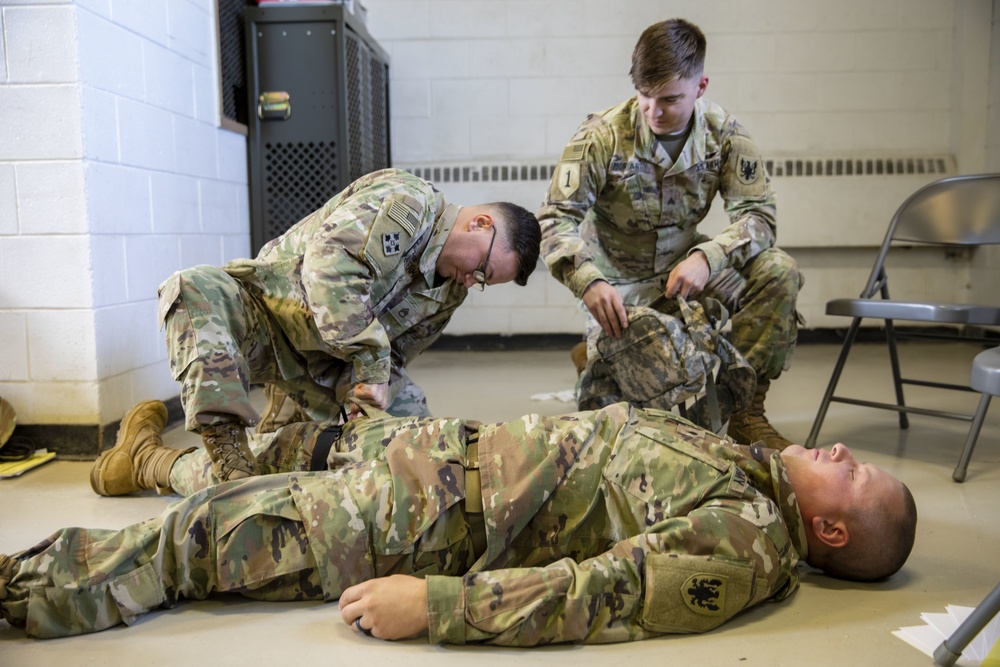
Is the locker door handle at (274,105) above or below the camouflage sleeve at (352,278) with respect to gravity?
above

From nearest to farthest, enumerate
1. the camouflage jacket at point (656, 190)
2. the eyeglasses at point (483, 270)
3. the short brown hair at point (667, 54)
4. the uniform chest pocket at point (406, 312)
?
the eyeglasses at point (483, 270) → the uniform chest pocket at point (406, 312) → the short brown hair at point (667, 54) → the camouflage jacket at point (656, 190)

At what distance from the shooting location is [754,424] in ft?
8.14

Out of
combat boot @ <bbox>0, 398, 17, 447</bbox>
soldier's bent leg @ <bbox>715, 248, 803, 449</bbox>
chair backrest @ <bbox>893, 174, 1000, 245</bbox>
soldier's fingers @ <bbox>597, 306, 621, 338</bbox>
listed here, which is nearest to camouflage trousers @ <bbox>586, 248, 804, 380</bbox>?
soldier's bent leg @ <bbox>715, 248, 803, 449</bbox>

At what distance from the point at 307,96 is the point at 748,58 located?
7.78ft

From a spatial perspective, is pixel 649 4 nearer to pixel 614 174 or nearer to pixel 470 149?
pixel 470 149

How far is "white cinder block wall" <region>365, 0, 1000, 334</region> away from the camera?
435 cm

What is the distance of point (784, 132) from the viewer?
4.43 m

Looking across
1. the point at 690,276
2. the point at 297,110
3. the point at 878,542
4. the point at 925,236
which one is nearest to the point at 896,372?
the point at 925,236

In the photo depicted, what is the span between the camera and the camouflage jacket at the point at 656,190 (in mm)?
2416

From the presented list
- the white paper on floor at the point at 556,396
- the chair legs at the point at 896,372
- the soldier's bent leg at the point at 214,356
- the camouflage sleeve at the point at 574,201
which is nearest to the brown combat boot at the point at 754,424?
the chair legs at the point at 896,372

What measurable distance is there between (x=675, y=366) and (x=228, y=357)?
1198 millimetres

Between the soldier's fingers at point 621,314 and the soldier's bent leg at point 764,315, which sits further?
the soldier's bent leg at point 764,315

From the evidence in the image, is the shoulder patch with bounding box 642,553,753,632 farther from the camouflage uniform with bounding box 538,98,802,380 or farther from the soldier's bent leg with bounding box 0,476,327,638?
the camouflage uniform with bounding box 538,98,802,380

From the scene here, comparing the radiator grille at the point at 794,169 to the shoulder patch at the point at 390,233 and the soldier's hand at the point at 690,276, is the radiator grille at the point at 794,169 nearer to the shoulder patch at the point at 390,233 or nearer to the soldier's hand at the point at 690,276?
the soldier's hand at the point at 690,276
